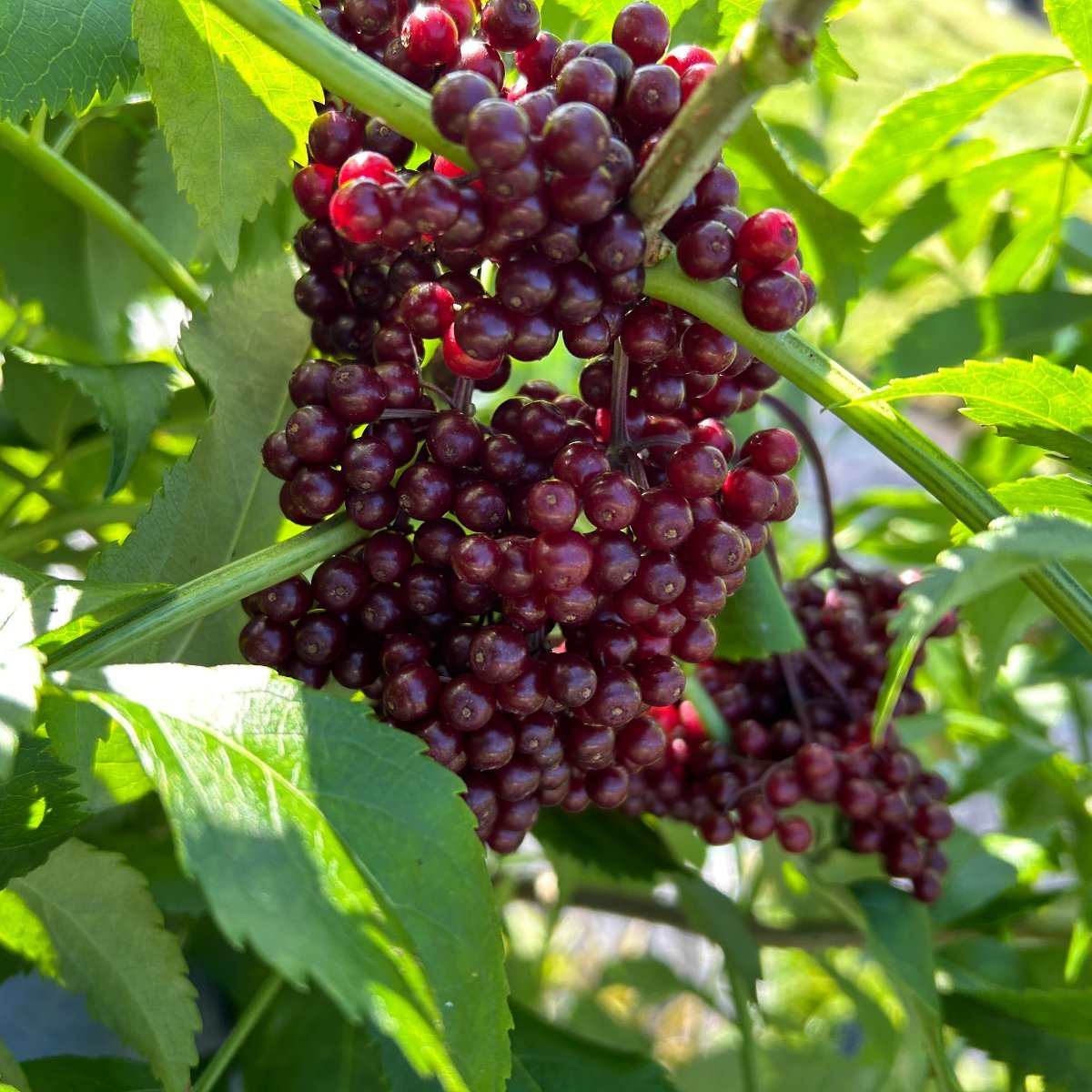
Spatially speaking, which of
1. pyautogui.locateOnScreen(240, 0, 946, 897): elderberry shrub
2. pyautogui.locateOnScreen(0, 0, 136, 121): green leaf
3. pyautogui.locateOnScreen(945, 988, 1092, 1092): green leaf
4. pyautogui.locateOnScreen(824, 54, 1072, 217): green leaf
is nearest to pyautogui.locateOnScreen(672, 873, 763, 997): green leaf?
pyautogui.locateOnScreen(945, 988, 1092, 1092): green leaf

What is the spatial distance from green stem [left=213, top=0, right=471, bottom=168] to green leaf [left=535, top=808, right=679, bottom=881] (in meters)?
0.50

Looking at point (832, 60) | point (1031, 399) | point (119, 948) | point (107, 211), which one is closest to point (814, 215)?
point (832, 60)

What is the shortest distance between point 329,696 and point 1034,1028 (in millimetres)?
594

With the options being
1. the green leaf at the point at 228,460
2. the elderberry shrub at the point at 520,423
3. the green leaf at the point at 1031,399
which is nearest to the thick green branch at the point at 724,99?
the elderberry shrub at the point at 520,423

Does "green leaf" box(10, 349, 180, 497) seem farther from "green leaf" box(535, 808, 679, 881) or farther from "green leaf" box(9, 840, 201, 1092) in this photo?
"green leaf" box(535, 808, 679, 881)

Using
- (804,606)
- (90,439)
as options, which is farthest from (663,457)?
(90,439)

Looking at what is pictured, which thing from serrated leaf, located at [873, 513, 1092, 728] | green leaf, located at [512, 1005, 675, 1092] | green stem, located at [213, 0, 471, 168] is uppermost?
green stem, located at [213, 0, 471, 168]

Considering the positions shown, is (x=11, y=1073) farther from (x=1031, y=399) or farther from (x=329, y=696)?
(x=1031, y=399)

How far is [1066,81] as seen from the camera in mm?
3477

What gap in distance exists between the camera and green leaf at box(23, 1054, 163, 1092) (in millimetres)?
585

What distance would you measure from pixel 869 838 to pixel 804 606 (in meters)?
0.16

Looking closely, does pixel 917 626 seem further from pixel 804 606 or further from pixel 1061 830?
pixel 1061 830

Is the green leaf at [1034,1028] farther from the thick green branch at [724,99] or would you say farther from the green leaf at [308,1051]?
the thick green branch at [724,99]

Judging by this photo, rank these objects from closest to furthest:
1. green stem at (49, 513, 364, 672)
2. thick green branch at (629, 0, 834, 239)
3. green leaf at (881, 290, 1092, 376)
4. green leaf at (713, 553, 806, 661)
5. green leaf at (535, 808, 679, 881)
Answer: thick green branch at (629, 0, 834, 239) < green stem at (49, 513, 364, 672) < green leaf at (713, 553, 806, 661) < green leaf at (535, 808, 679, 881) < green leaf at (881, 290, 1092, 376)
